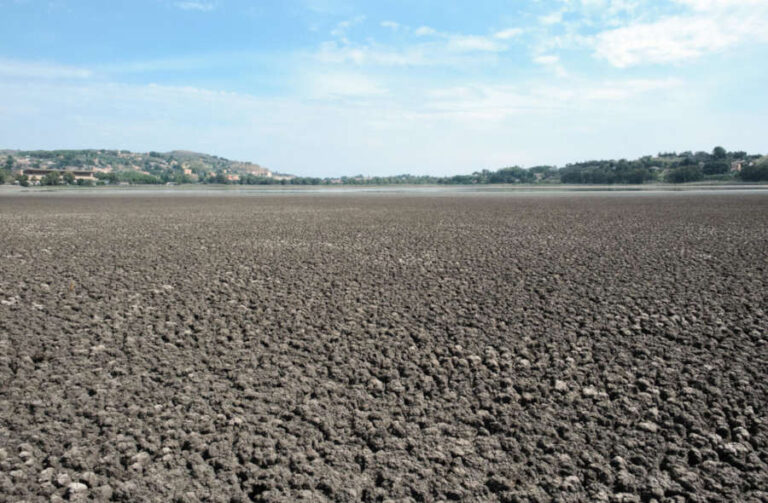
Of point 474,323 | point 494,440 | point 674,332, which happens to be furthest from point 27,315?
point 674,332

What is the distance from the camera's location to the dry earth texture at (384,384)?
9.57 feet

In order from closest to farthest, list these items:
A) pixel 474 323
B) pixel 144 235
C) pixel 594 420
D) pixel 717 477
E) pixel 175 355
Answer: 1. pixel 717 477
2. pixel 594 420
3. pixel 175 355
4. pixel 474 323
5. pixel 144 235

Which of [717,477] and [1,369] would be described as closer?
[717,477]

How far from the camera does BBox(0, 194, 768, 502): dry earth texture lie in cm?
292

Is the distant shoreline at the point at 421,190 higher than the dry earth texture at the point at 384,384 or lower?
higher

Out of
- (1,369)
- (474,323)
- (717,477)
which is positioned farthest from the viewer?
(474,323)

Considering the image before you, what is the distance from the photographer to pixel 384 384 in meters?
4.17

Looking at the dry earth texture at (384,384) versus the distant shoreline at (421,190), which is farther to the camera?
the distant shoreline at (421,190)

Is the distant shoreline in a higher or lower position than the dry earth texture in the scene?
higher

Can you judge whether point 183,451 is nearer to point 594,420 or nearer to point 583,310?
point 594,420

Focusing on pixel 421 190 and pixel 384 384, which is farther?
pixel 421 190

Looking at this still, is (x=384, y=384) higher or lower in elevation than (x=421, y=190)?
lower

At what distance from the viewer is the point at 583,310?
6.30 m

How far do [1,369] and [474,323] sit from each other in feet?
15.3
